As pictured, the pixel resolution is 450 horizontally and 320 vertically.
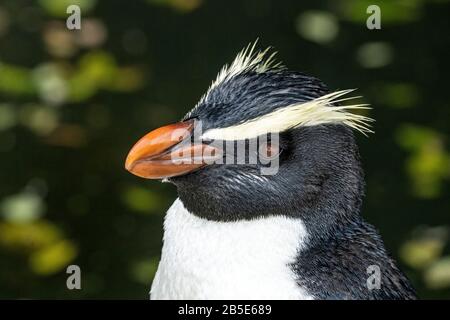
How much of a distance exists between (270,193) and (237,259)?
0.30 feet

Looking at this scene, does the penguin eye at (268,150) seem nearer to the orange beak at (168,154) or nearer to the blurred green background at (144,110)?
the orange beak at (168,154)

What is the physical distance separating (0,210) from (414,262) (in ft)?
2.79

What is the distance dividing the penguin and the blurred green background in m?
0.78

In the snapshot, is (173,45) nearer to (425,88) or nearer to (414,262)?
(425,88)

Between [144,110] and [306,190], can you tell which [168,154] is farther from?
[144,110]

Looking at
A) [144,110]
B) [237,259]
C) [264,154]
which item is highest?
[144,110]

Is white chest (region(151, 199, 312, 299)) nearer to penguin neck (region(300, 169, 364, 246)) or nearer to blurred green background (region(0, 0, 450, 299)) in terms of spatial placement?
penguin neck (region(300, 169, 364, 246))

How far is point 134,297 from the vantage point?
205cm

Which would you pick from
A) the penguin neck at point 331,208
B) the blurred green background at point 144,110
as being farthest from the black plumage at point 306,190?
the blurred green background at point 144,110

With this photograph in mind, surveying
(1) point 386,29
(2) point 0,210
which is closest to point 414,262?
(1) point 386,29

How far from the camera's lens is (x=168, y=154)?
49.8 inches

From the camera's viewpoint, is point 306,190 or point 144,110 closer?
point 306,190

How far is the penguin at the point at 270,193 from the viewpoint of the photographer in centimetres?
128

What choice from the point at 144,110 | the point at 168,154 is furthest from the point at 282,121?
the point at 144,110
